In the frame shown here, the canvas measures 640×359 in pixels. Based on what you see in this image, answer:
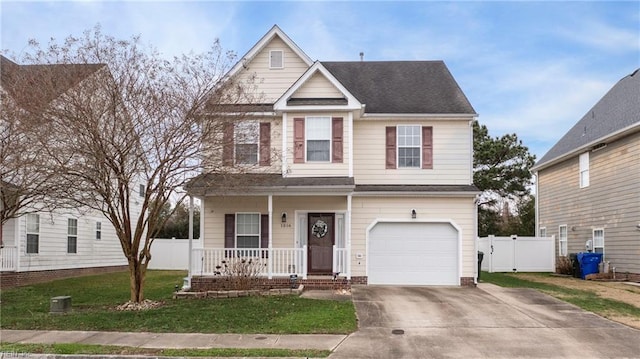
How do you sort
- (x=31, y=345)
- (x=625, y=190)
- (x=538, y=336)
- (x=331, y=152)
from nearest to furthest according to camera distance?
(x=31, y=345)
(x=538, y=336)
(x=331, y=152)
(x=625, y=190)

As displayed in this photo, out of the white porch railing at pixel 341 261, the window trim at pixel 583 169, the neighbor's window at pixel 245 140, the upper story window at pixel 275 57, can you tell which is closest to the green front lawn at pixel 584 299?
the white porch railing at pixel 341 261

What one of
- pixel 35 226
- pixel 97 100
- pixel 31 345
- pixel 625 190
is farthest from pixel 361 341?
pixel 35 226

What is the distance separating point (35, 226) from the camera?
66.9ft

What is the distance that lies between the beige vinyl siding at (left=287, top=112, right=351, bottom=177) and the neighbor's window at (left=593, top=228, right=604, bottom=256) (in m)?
11.0

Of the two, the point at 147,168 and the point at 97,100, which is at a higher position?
the point at 97,100

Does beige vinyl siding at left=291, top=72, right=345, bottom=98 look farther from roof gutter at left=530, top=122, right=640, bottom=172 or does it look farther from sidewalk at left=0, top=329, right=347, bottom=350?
roof gutter at left=530, top=122, right=640, bottom=172

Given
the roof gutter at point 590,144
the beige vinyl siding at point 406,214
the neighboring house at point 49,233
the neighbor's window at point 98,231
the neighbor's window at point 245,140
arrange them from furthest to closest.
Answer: the neighbor's window at point 98,231 < the roof gutter at point 590,144 < the beige vinyl siding at point 406,214 < the neighbor's window at point 245,140 < the neighboring house at point 49,233

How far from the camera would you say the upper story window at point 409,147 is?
1786cm

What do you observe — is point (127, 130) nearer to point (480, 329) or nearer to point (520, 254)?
point (480, 329)

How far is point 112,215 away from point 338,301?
5805mm

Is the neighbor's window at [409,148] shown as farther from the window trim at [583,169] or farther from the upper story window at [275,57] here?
the window trim at [583,169]

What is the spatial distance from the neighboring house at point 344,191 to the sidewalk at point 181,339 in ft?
18.9

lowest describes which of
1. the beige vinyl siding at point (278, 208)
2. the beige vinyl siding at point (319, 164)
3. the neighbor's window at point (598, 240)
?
the neighbor's window at point (598, 240)

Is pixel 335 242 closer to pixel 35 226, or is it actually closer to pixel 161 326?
pixel 161 326
